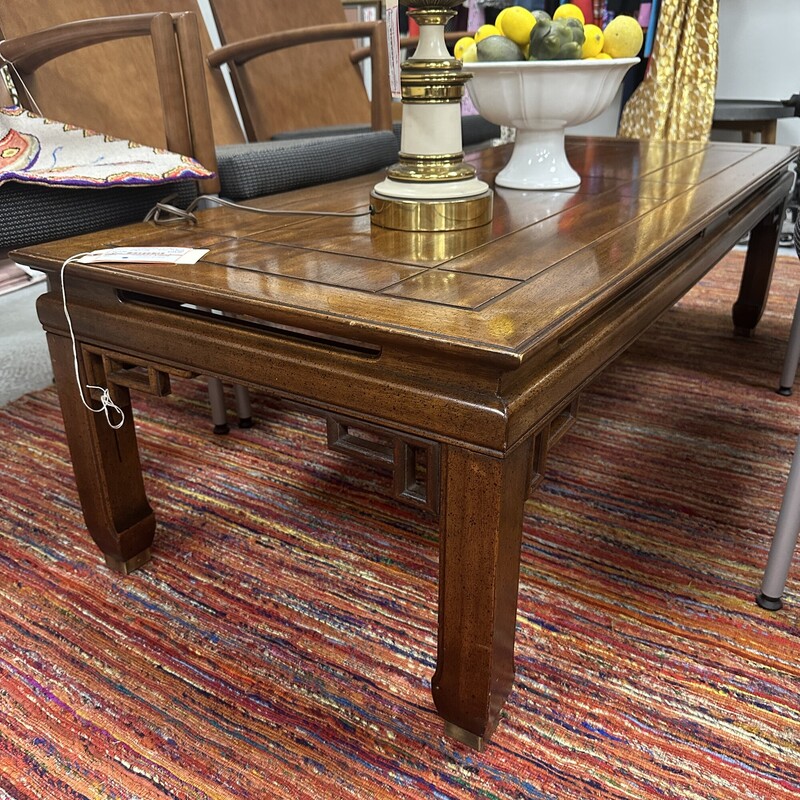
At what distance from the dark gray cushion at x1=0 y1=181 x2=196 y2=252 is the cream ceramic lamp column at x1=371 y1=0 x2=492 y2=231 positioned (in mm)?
519

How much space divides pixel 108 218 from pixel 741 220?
1039 millimetres

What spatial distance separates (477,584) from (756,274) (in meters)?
1.52

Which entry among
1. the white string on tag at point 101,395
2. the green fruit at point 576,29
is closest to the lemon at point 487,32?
the green fruit at point 576,29

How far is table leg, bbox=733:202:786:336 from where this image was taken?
1723 millimetres

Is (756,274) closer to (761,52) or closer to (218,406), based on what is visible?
(218,406)

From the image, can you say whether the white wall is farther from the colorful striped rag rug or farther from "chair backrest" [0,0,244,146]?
"chair backrest" [0,0,244,146]

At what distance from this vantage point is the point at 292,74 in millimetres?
2197

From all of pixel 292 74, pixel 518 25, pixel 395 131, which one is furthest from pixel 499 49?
pixel 292 74

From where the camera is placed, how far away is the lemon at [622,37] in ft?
3.50

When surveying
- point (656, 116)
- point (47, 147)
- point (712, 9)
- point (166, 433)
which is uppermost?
point (712, 9)

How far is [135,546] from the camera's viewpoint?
1021mm

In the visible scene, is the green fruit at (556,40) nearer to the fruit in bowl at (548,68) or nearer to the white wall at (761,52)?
the fruit in bowl at (548,68)

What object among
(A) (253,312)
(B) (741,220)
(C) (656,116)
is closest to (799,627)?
(B) (741,220)

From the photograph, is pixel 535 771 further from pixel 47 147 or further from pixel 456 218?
pixel 47 147
